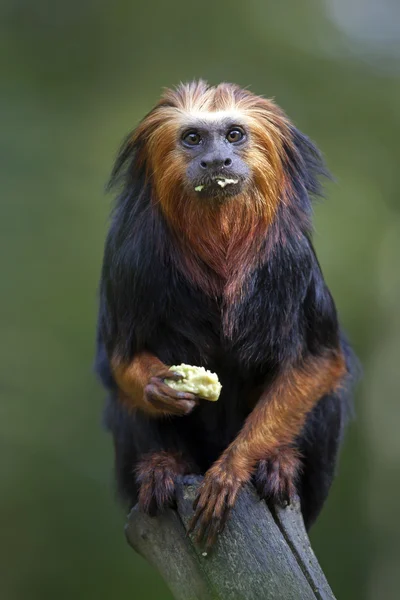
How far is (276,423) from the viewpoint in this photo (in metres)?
2.95

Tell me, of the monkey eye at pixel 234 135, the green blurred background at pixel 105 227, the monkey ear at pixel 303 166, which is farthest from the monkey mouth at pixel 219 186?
the green blurred background at pixel 105 227

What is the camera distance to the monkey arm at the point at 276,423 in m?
2.71

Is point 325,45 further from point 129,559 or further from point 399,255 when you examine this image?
point 129,559

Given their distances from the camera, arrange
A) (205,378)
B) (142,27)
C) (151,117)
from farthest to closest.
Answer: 1. (142,27)
2. (151,117)
3. (205,378)

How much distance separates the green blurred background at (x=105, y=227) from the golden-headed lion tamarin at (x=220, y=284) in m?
2.98

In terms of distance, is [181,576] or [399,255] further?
[399,255]

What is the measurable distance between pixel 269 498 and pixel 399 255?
3.99 m

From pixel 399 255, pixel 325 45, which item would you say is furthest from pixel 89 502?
pixel 325 45

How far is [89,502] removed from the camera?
6.02 meters

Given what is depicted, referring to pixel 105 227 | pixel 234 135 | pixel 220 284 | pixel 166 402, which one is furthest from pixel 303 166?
pixel 105 227

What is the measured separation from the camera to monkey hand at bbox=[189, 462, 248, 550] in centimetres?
256

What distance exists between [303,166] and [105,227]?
3.23 meters

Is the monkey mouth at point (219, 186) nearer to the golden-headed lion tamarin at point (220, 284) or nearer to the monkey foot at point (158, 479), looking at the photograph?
the golden-headed lion tamarin at point (220, 284)

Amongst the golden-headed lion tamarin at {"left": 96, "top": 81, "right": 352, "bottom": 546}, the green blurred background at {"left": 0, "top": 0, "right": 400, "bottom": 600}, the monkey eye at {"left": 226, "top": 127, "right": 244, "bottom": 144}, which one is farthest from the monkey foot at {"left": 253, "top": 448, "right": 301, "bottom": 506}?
the green blurred background at {"left": 0, "top": 0, "right": 400, "bottom": 600}
